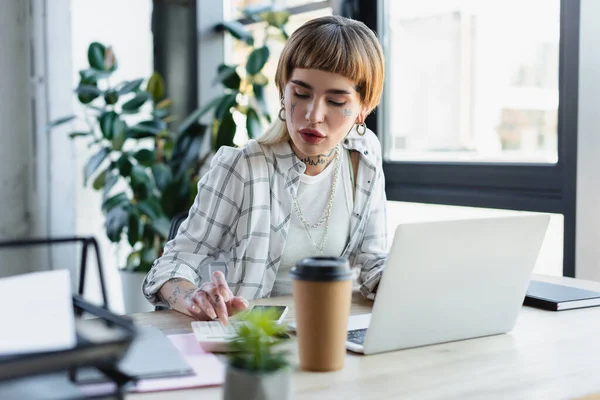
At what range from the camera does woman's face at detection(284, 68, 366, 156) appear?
152 cm

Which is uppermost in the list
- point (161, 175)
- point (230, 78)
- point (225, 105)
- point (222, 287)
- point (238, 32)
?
point (238, 32)

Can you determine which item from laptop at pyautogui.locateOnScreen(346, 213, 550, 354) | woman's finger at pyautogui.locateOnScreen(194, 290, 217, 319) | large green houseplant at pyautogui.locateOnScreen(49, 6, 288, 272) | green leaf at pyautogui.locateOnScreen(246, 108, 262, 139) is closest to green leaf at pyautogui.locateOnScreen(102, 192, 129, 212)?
large green houseplant at pyautogui.locateOnScreen(49, 6, 288, 272)

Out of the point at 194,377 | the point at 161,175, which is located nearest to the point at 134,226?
the point at 161,175

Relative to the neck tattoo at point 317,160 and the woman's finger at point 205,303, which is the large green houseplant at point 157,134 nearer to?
the neck tattoo at point 317,160

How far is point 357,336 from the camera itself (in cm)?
111

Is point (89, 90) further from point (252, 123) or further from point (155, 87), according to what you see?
point (252, 123)

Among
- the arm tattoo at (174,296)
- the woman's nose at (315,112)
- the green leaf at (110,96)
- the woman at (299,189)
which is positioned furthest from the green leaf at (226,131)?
the arm tattoo at (174,296)

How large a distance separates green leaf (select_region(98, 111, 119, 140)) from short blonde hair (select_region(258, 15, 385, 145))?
1.55 metres

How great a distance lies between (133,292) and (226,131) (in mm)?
812

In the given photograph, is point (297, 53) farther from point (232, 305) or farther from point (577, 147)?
point (577, 147)

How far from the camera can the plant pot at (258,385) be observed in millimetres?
695

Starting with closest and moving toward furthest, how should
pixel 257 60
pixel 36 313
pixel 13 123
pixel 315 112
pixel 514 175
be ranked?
pixel 36 313 < pixel 315 112 < pixel 514 175 < pixel 257 60 < pixel 13 123

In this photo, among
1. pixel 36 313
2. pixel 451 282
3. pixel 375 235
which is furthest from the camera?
pixel 375 235

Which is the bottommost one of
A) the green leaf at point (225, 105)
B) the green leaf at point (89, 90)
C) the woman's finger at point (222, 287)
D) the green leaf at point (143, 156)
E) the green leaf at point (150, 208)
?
the green leaf at point (150, 208)
